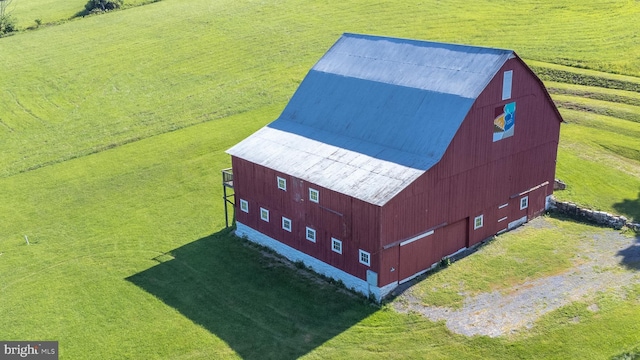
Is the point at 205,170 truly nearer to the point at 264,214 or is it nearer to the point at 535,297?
the point at 264,214

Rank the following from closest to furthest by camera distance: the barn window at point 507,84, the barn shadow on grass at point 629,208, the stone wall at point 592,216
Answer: the barn window at point 507,84 < the stone wall at point 592,216 < the barn shadow on grass at point 629,208

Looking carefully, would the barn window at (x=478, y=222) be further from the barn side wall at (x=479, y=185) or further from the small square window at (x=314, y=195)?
the small square window at (x=314, y=195)

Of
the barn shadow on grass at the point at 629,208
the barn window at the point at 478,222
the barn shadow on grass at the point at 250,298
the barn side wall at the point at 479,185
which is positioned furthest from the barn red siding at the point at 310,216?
the barn shadow on grass at the point at 629,208

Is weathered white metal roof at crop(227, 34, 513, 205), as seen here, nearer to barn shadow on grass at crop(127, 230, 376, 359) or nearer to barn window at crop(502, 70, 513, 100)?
barn window at crop(502, 70, 513, 100)

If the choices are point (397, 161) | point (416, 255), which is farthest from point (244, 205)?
point (416, 255)

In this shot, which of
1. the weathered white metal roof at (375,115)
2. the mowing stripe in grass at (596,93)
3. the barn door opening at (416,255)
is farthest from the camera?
the mowing stripe in grass at (596,93)
